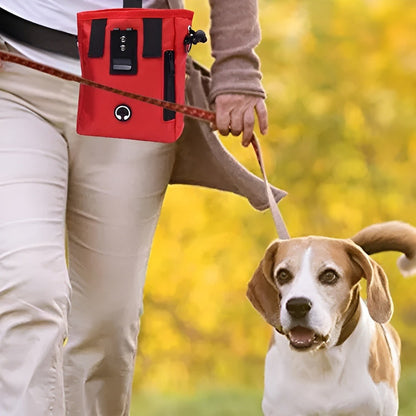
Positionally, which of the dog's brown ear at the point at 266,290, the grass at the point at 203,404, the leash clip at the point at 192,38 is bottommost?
the grass at the point at 203,404

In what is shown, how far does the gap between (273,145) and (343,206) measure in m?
0.64

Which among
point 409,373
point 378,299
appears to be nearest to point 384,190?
point 409,373

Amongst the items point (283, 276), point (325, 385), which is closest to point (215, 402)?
point (325, 385)

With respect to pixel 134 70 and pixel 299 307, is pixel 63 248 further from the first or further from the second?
pixel 299 307

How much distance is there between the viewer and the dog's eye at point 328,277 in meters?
3.32

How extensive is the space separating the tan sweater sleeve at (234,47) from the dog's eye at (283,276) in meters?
0.53

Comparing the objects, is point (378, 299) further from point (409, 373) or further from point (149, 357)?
point (149, 357)

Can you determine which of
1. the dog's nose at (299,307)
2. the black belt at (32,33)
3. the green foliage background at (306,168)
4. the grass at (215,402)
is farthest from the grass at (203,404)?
the black belt at (32,33)

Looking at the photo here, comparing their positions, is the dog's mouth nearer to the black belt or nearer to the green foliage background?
the black belt

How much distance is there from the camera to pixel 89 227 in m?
3.22

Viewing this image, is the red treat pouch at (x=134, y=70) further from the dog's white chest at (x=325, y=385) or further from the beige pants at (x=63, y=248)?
the dog's white chest at (x=325, y=385)

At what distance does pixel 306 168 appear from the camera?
801cm

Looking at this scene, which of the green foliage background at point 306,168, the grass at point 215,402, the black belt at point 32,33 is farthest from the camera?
the green foliage background at point 306,168

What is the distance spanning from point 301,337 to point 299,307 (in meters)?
0.10
